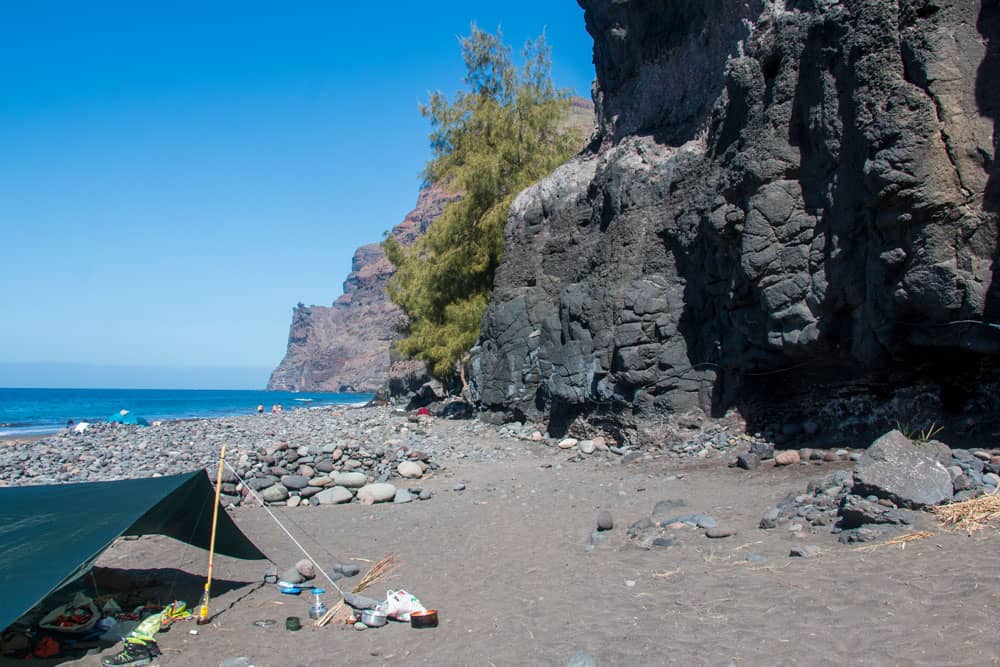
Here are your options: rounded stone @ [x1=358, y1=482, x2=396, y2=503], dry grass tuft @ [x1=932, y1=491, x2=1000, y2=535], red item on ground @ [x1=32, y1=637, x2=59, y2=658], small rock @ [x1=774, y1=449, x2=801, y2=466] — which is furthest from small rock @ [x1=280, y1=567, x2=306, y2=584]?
small rock @ [x1=774, y1=449, x2=801, y2=466]

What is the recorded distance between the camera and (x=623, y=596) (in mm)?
6777

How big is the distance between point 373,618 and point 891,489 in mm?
5583

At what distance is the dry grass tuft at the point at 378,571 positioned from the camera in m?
7.99

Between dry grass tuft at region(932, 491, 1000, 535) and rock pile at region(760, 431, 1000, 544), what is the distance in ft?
0.58

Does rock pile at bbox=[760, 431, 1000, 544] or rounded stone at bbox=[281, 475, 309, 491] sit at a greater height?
rock pile at bbox=[760, 431, 1000, 544]

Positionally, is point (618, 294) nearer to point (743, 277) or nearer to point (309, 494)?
point (743, 277)

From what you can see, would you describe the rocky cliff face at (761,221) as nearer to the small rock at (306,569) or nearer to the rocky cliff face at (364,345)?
the small rock at (306,569)

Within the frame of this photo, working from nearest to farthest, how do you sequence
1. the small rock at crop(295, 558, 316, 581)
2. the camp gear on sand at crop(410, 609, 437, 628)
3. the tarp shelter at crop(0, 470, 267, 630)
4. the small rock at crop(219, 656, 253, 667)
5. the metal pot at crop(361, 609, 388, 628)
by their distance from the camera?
1. the small rock at crop(219, 656, 253, 667)
2. the tarp shelter at crop(0, 470, 267, 630)
3. the camp gear on sand at crop(410, 609, 437, 628)
4. the metal pot at crop(361, 609, 388, 628)
5. the small rock at crop(295, 558, 316, 581)

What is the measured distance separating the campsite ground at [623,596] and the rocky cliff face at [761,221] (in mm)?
3039

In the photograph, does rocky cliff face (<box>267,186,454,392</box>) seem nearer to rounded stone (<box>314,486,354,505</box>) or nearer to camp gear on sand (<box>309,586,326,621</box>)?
rounded stone (<box>314,486,354,505</box>)

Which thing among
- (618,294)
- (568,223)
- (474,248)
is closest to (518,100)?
(474,248)

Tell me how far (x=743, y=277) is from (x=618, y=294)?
3.89 metres

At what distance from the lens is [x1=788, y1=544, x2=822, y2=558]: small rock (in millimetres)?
7051

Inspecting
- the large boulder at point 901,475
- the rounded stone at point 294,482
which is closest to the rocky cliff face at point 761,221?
the large boulder at point 901,475
